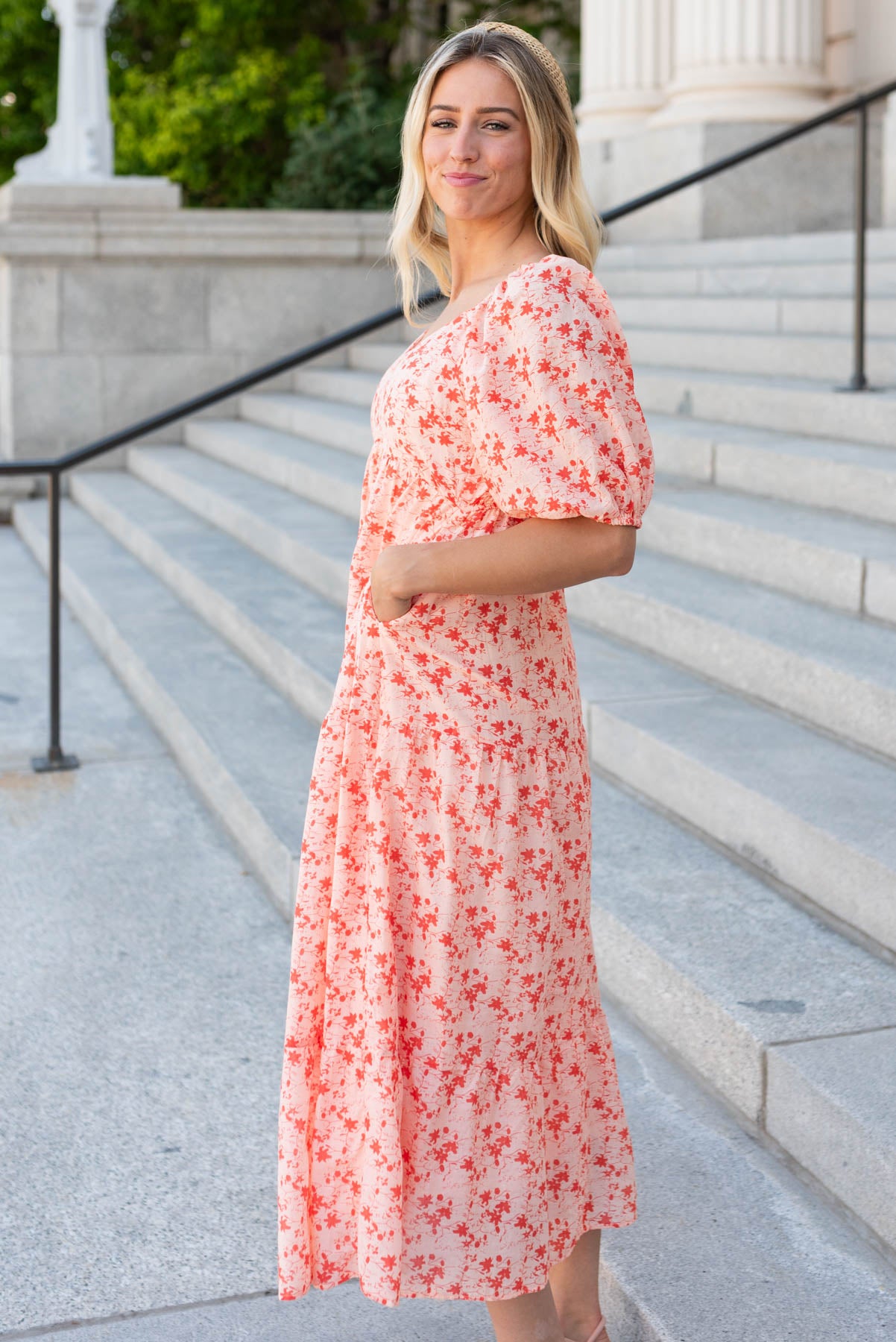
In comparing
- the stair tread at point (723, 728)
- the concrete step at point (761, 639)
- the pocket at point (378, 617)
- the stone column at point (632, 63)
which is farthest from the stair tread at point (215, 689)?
the stone column at point (632, 63)

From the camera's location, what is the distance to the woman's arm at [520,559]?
2006 millimetres

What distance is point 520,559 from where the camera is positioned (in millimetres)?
2018

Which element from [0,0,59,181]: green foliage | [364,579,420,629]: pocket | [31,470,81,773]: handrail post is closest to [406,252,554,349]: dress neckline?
[364,579,420,629]: pocket

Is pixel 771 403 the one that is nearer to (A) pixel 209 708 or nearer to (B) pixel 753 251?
(A) pixel 209 708

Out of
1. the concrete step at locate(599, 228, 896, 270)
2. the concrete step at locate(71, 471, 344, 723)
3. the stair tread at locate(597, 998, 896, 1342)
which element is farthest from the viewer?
the concrete step at locate(599, 228, 896, 270)

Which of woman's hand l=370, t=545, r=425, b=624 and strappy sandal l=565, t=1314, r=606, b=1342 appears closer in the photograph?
woman's hand l=370, t=545, r=425, b=624

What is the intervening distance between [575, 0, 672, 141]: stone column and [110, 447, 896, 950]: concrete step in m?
6.56

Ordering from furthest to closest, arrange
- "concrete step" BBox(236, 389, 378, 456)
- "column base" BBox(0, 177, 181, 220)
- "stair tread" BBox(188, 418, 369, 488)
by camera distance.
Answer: "column base" BBox(0, 177, 181, 220) → "concrete step" BBox(236, 389, 378, 456) → "stair tread" BBox(188, 418, 369, 488)

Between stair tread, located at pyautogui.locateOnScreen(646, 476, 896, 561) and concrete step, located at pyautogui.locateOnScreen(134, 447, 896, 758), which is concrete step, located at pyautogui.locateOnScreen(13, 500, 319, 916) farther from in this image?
stair tread, located at pyautogui.locateOnScreen(646, 476, 896, 561)

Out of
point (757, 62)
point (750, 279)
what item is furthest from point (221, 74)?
point (750, 279)

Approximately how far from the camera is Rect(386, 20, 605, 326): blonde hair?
81.1 inches

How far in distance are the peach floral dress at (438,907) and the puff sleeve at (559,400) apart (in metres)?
0.03

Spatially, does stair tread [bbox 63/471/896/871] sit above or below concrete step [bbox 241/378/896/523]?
below

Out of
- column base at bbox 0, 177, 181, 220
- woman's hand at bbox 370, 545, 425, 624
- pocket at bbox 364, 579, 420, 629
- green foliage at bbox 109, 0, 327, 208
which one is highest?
green foliage at bbox 109, 0, 327, 208
